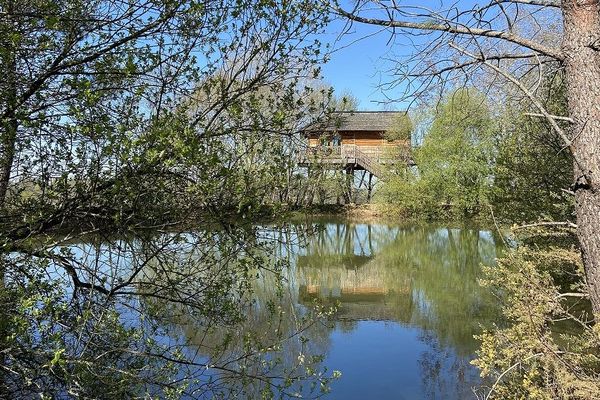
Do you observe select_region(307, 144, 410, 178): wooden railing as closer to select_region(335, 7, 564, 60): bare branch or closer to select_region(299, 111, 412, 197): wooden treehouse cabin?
select_region(299, 111, 412, 197): wooden treehouse cabin

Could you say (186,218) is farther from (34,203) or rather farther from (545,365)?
(545,365)

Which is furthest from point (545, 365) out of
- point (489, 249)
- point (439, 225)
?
point (439, 225)

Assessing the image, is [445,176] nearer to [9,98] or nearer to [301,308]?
[301,308]

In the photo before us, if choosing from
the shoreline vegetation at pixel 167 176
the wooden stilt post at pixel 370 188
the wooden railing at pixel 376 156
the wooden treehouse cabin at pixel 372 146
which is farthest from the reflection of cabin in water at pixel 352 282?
the wooden stilt post at pixel 370 188

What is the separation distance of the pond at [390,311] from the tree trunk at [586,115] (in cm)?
161

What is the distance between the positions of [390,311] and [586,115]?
27.2ft

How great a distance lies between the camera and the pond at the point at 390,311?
664 cm

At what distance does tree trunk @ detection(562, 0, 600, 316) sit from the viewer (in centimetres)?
274

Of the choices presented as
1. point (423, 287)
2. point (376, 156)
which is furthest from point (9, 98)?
point (376, 156)


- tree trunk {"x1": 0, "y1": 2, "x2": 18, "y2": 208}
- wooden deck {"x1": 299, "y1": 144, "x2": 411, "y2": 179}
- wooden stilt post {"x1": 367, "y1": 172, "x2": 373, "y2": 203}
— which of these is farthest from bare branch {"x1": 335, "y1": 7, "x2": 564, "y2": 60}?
wooden stilt post {"x1": 367, "y1": 172, "x2": 373, "y2": 203}

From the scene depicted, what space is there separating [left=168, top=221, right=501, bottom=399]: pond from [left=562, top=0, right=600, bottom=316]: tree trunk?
1.61 meters

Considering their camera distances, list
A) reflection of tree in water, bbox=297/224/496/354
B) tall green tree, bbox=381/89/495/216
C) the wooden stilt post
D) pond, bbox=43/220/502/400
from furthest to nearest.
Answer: the wooden stilt post → tall green tree, bbox=381/89/495/216 → reflection of tree in water, bbox=297/224/496/354 → pond, bbox=43/220/502/400

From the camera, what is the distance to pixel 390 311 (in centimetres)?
1059

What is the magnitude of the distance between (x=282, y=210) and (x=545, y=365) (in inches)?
95.4
